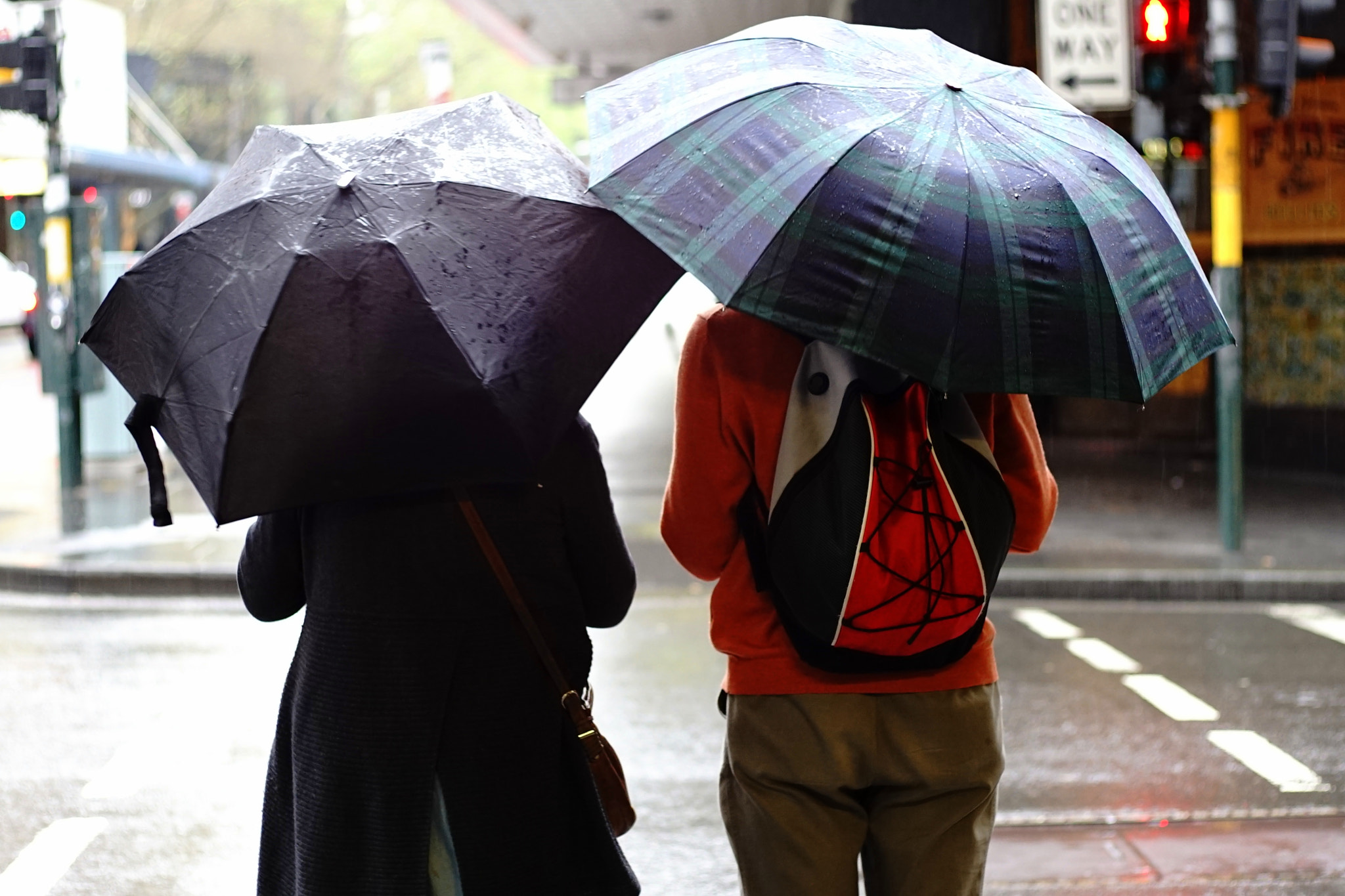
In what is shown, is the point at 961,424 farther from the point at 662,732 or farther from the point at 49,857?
the point at 662,732

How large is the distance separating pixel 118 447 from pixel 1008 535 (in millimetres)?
15364

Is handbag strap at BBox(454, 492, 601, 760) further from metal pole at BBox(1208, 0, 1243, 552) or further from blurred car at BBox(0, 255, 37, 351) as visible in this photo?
Answer: blurred car at BBox(0, 255, 37, 351)

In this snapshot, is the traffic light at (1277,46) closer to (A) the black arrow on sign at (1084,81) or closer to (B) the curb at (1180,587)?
(A) the black arrow on sign at (1084,81)

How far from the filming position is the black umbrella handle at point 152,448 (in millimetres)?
2709

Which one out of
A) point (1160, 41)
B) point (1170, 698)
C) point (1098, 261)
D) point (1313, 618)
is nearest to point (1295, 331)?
point (1160, 41)

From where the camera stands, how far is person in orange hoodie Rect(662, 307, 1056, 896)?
2.73 metres

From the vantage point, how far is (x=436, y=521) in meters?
2.68

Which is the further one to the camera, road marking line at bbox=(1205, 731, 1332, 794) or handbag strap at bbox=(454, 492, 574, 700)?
road marking line at bbox=(1205, 731, 1332, 794)

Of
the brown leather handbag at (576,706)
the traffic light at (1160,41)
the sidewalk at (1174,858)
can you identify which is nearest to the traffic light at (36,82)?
the traffic light at (1160,41)

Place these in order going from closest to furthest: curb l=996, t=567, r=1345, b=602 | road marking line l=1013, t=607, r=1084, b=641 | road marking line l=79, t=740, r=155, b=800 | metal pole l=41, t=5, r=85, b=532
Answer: road marking line l=79, t=740, r=155, b=800, road marking line l=1013, t=607, r=1084, b=641, curb l=996, t=567, r=1345, b=602, metal pole l=41, t=5, r=85, b=532

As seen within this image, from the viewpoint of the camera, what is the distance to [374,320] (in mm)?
2531

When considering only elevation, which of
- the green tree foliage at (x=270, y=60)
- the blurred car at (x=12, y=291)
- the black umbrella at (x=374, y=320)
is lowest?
the blurred car at (x=12, y=291)

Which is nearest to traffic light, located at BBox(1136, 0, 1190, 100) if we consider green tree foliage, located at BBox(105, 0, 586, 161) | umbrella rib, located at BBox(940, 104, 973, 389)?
umbrella rib, located at BBox(940, 104, 973, 389)

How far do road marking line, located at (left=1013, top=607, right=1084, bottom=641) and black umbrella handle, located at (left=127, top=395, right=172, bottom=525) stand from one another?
254 inches
